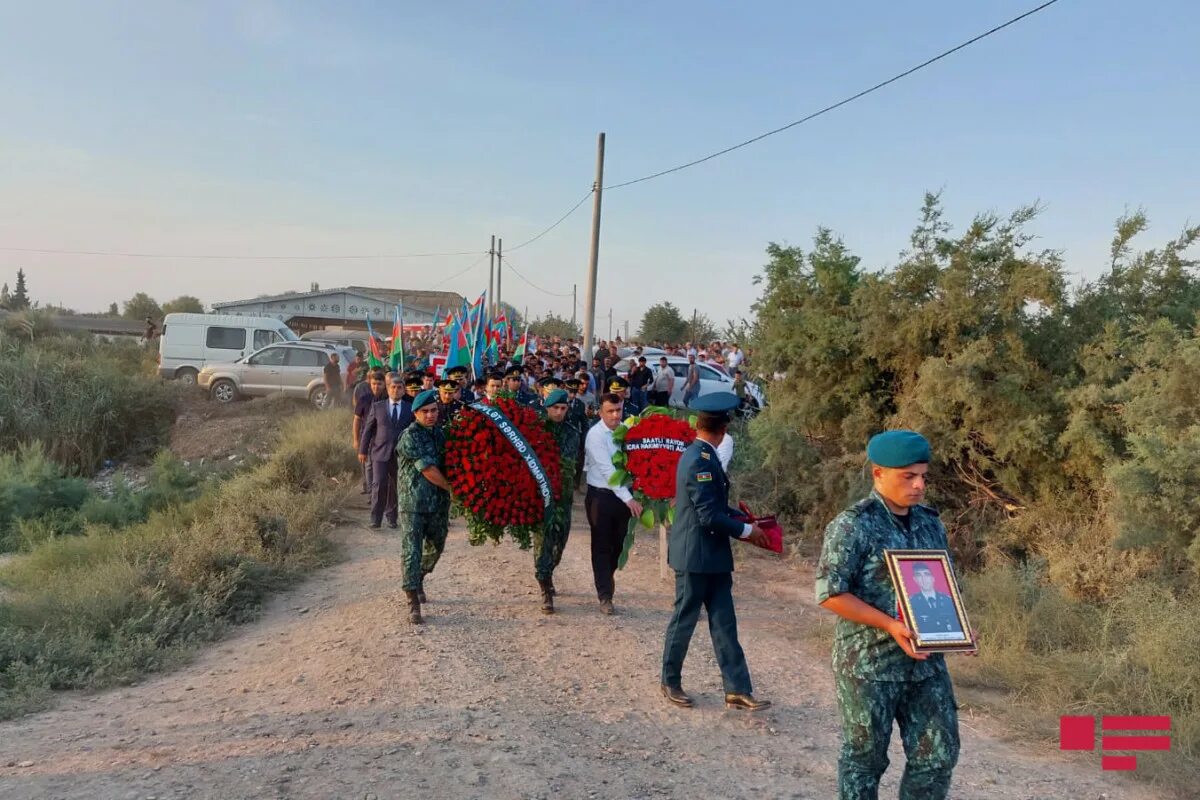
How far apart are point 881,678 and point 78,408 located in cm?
1753

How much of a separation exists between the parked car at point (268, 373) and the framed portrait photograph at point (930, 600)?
1893 centimetres

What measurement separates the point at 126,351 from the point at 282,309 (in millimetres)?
29784

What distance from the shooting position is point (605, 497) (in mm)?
6758

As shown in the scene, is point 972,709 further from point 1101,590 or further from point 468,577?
point 468,577

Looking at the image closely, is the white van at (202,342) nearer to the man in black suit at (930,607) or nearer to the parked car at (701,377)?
the parked car at (701,377)

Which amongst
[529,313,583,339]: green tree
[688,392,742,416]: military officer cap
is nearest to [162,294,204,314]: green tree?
[529,313,583,339]: green tree

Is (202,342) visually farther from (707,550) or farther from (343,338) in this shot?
(707,550)

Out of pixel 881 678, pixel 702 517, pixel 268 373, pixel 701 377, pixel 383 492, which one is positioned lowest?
pixel 383 492

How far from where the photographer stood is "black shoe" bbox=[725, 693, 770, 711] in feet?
16.6

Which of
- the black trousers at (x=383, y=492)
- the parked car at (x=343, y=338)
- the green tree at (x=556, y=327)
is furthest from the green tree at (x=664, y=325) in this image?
the black trousers at (x=383, y=492)

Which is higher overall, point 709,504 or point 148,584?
point 709,504

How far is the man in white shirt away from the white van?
17.0 m

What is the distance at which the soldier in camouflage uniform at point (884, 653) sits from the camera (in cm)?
297

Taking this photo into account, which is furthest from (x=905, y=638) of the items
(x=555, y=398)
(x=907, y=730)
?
(x=555, y=398)
